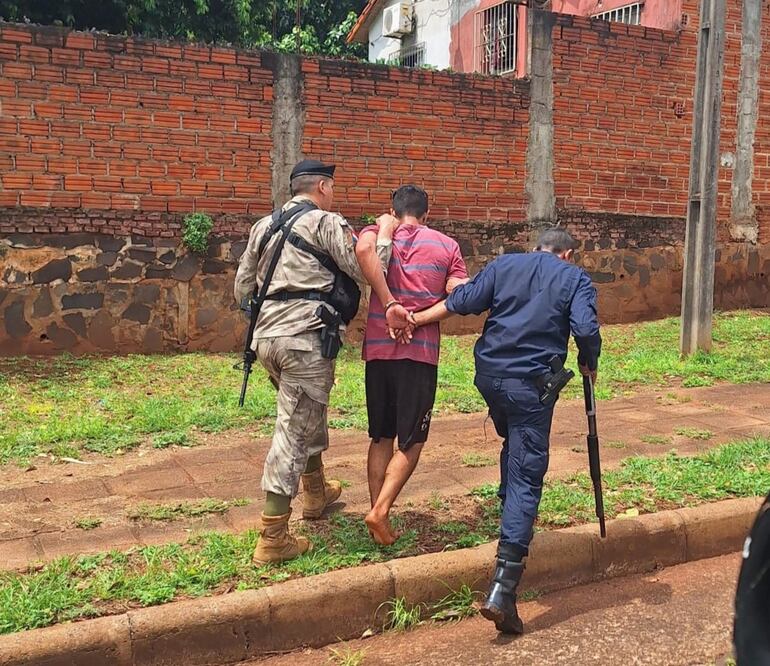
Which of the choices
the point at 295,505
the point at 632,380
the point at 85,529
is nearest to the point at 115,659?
the point at 85,529

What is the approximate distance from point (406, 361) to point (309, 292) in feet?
1.83

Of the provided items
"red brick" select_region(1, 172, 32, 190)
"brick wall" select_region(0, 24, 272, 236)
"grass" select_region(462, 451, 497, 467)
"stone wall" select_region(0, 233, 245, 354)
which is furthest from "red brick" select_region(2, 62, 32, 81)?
"grass" select_region(462, 451, 497, 467)

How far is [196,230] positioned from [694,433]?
17.0 feet

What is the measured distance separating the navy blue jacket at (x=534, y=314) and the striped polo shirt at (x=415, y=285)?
10.5 inches

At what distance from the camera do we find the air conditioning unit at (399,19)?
17609 mm

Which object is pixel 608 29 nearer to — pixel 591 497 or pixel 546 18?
pixel 546 18

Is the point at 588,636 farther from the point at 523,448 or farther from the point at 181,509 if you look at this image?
the point at 181,509

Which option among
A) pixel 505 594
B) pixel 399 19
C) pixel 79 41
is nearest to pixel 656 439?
pixel 505 594

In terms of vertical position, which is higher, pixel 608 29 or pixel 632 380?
pixel 608 29

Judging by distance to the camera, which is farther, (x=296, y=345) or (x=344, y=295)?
(x=344, y=295)

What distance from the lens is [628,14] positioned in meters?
12.8

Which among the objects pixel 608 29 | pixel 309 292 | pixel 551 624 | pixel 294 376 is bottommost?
pixel 551 624

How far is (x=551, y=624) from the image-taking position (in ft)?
12.1

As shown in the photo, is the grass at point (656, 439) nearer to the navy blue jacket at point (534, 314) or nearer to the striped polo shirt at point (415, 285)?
the navy blue jacket at point (534, 314)
